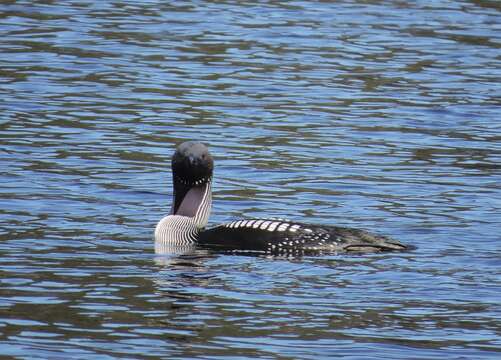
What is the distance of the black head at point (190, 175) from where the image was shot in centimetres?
1325

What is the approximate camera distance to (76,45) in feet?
76.1

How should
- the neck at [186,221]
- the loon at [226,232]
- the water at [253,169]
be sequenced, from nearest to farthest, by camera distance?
the water at [253,169]
the loon at [226,232]
the neck at [186,221]

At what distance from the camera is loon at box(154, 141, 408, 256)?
1271cm

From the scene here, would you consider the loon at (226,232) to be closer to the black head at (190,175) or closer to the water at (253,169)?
the black head at (190,175)

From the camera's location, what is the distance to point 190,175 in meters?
13.3

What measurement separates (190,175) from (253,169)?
10.5 feet

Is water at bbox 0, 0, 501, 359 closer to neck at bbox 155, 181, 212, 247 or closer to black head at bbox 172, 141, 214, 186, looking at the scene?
neck at bbox 155, 181, 212, 247

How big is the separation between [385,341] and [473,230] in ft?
12.0

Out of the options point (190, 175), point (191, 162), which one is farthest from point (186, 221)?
point (191, 162)

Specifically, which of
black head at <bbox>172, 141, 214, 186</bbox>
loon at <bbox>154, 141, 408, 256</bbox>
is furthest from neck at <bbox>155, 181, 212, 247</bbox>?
black head at <bbox>172, 141, 214, 186</bbox>

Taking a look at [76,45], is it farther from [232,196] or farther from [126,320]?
[126,320]

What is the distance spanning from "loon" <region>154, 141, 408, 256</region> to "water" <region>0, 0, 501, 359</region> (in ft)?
0.67

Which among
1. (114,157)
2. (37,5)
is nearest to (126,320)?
(114,157)

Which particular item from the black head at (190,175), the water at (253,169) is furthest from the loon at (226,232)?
the water at (253,169)
